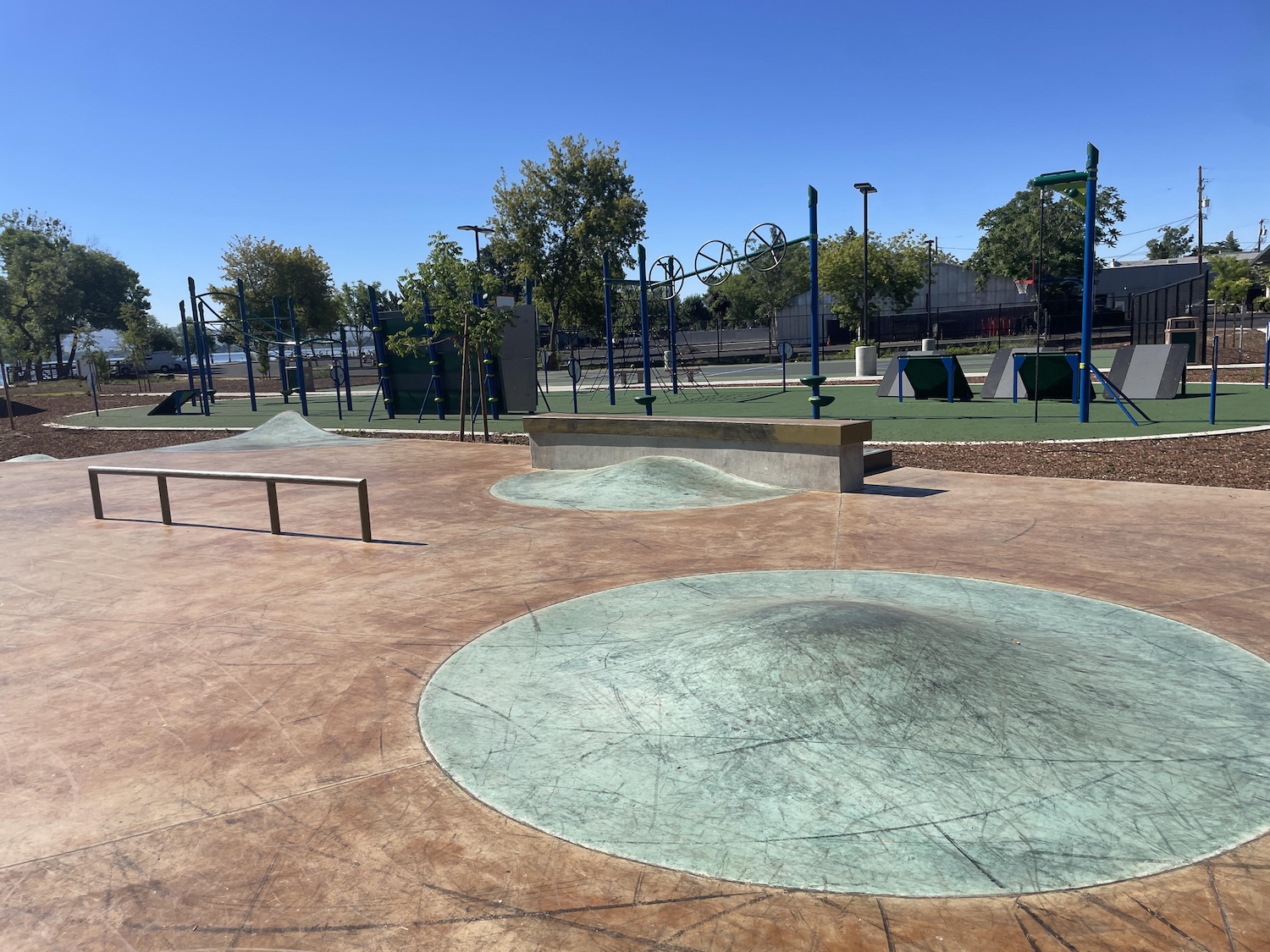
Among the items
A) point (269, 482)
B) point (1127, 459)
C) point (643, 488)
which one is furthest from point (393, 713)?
point (1127, 459)

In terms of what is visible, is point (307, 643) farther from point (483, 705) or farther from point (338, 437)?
point (338, 437)

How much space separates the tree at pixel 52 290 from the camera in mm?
74188

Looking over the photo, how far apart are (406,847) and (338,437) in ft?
52.2

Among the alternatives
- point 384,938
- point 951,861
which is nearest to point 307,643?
point 384,938

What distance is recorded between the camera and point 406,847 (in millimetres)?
3078

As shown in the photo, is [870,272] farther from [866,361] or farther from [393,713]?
[393,713]

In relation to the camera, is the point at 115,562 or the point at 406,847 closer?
the point at 406,847

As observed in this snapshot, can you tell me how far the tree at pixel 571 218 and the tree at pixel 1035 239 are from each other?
29.6m

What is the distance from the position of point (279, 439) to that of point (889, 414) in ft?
44.1

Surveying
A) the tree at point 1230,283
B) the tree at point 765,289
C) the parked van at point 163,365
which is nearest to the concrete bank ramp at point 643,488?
the tree at point 1230,283

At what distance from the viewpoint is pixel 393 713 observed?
4230 mm

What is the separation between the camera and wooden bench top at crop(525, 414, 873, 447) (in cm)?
979

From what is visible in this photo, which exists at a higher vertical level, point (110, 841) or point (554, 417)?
point (554, 417)

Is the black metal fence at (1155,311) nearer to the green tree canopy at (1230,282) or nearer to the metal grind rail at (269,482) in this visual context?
the green tree canopy at (1230,282)
